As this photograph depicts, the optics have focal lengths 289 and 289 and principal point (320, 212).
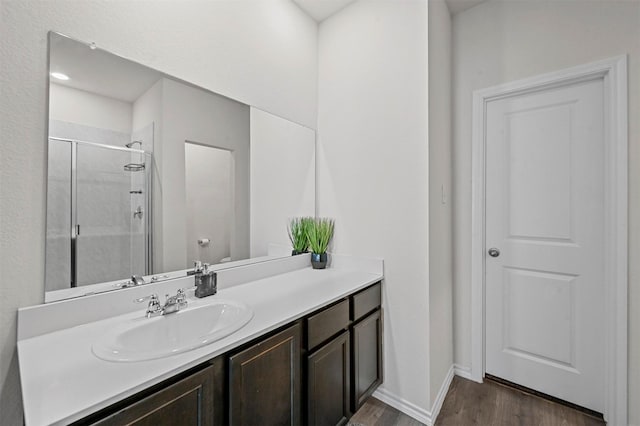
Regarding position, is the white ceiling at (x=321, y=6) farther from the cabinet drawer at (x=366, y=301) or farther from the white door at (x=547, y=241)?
the cabinet drawer at (x=366, y=301)

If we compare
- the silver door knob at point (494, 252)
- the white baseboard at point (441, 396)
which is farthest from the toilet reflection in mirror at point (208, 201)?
the silver door knob at point (494, 252)

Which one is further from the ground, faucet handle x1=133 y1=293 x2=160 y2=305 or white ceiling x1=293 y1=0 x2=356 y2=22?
white ceiling x1=293 y1=0 x2=356 y2=22

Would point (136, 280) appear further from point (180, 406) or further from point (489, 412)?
point (489, 412)

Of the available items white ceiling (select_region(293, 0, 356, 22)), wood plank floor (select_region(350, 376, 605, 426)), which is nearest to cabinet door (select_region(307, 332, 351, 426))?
wood plank floor (select_region(350, 376, 605, 426))

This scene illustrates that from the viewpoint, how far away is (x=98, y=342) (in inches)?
36.0

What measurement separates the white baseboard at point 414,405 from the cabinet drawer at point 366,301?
59 centimetres

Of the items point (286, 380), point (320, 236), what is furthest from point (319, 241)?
point (286, 380)

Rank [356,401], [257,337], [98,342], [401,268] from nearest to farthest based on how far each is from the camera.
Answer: [98,342] < [257,337] < [356,401] < [401,268]

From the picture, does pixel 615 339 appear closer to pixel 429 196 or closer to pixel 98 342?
pixel 429 196

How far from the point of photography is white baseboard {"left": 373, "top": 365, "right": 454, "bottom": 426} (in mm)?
Result: 1708

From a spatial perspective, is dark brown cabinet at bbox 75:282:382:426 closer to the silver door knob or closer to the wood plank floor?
the wood plank floor

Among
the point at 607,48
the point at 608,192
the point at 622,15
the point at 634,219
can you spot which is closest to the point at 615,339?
the point at 634,219

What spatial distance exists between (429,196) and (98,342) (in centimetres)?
165

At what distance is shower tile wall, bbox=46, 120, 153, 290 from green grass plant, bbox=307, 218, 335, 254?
1098 millimetres
